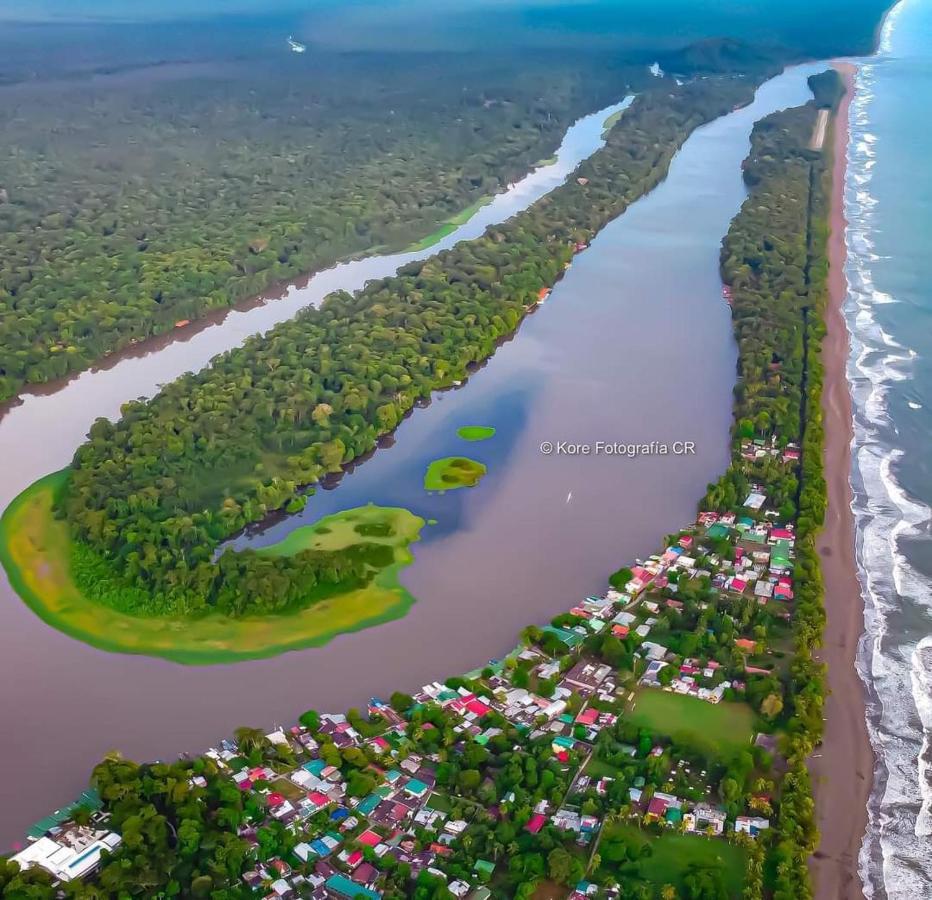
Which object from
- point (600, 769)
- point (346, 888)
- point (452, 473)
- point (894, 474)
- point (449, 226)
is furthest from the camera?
point (449, 226)

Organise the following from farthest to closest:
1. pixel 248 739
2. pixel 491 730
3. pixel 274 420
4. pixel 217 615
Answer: pixel 274 420 → pixel 217 615 → pixel 491 730 → pixel 248 739

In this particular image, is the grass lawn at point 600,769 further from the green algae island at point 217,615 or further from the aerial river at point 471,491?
the green algae island at point 217,615

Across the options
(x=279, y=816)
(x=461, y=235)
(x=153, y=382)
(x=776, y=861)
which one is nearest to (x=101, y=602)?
(x=279, y=816)

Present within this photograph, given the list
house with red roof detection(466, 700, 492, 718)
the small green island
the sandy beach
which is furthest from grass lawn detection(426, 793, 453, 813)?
the small green island

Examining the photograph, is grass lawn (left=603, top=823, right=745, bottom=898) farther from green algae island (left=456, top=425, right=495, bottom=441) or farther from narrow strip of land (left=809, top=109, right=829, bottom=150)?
narrow strip of land (left=809, top=109, right=829, bottom=150)

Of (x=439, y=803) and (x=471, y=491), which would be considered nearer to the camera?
(x=439, y=803)

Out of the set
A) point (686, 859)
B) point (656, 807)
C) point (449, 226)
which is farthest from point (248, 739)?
point (449, 226)

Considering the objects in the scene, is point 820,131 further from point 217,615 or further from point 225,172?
point 217,615

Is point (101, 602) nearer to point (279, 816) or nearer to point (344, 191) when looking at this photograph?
point (279, 816)
